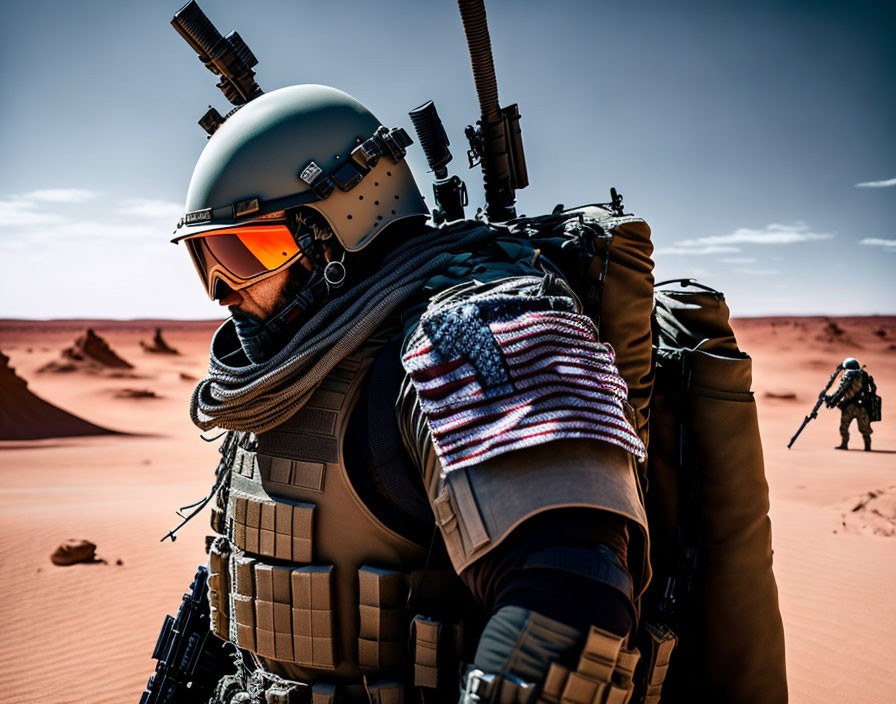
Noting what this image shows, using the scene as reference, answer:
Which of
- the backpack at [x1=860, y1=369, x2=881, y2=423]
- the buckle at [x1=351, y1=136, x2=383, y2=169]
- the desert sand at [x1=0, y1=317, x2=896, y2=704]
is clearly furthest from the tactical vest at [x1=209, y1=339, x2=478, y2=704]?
the backpack at [x1=860, y1=369, x2=881, y2=423]

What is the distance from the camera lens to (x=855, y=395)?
45.5 feet

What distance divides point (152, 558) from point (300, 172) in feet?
23.8

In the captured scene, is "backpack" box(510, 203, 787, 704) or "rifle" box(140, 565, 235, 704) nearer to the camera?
"backpack" box(510, 203, 787, 704)

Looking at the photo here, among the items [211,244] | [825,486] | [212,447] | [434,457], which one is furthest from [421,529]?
[212,447]

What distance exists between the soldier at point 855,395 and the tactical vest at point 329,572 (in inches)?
539

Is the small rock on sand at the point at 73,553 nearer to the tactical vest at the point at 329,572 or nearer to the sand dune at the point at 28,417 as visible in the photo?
the tactical vest at the point at 329,572

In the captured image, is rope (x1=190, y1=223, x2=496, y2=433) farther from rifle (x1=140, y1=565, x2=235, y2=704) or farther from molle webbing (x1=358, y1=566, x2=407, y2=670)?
rifle (x1=140, y1=565, x2=235, y2=704)

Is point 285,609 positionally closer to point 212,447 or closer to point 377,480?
point 377,480

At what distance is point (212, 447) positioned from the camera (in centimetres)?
1805

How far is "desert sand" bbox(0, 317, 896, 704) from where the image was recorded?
18.4ft

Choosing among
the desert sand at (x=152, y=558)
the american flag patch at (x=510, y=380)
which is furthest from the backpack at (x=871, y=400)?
the american flag patch at (x=510, y=380)

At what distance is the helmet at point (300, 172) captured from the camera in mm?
2031

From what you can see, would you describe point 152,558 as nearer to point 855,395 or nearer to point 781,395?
point 855,395

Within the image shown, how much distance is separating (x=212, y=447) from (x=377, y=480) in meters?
17.5
